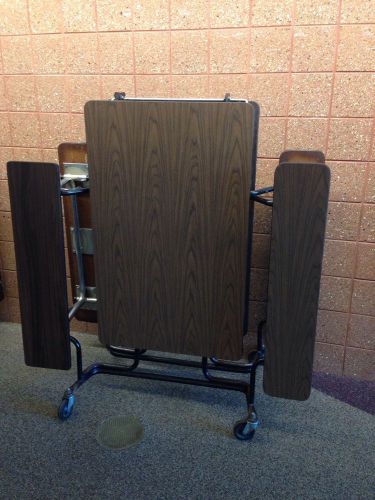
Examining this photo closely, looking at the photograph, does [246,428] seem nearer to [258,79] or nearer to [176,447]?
[176,447]

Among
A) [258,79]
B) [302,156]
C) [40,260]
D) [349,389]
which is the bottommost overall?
[349,389]

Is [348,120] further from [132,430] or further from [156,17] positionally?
[132,430]

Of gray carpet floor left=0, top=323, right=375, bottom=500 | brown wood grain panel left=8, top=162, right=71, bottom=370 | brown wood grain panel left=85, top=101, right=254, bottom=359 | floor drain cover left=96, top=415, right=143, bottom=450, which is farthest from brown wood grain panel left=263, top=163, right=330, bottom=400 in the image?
brown wood grain panel left=8, top=162, right=71, bottom=370

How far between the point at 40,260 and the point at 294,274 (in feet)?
3.03

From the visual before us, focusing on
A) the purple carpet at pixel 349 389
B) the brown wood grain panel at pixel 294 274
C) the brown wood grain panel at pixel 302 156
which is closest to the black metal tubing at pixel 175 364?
the brown wood grain panel at pixel 294 274

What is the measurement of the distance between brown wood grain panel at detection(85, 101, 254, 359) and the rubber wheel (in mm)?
315

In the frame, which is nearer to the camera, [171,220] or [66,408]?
[171,220]

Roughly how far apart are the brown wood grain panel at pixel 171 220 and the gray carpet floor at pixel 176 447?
326 mm

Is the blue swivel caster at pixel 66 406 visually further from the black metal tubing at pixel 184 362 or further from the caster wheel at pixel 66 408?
the black metal tubing at pixel 184 362

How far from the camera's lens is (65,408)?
1.79m

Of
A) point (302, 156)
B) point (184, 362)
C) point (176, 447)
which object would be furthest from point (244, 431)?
point (302, 156)

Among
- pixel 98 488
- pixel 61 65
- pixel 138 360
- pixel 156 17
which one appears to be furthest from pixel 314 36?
pixel 98 488

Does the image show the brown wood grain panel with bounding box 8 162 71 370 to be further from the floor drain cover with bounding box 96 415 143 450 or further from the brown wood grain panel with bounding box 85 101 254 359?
the floor drain cover with bounding box 96 415 143 450

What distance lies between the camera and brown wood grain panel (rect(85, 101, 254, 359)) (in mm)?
1500
